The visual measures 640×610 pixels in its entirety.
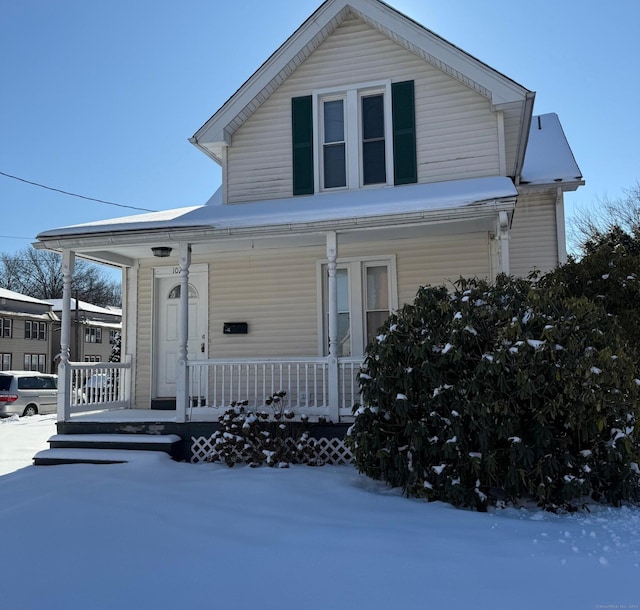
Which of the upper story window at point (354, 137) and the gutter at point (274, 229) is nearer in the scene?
the gutter at point (274, 229)

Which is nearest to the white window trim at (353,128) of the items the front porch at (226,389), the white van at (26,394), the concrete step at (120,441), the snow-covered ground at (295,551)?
the front porch at (226,389)

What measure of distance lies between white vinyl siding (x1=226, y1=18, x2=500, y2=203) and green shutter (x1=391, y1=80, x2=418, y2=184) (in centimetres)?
9

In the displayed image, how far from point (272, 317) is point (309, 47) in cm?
447

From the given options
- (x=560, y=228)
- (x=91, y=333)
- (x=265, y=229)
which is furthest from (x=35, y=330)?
(x=560, y=228)

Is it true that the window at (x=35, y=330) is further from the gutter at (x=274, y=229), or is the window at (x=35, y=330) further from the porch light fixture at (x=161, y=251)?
the porch light fixture at (x=161, y=251)

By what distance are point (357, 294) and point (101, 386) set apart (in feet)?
14.9

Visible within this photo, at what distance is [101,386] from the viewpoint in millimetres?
9570

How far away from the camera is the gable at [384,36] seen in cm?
852

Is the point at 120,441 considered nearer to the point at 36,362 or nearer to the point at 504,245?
the point at 504,245

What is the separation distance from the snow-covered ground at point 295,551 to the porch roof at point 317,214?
3331 mm

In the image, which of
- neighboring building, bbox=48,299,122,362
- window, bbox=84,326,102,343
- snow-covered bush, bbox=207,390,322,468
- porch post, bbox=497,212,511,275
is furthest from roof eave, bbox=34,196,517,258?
window, bbox=84,326,102,343

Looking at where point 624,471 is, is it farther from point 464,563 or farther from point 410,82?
point 410,82

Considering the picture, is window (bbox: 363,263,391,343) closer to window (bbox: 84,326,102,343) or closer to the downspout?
the downspout

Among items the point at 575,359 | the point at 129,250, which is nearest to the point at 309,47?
the point at 129,250
